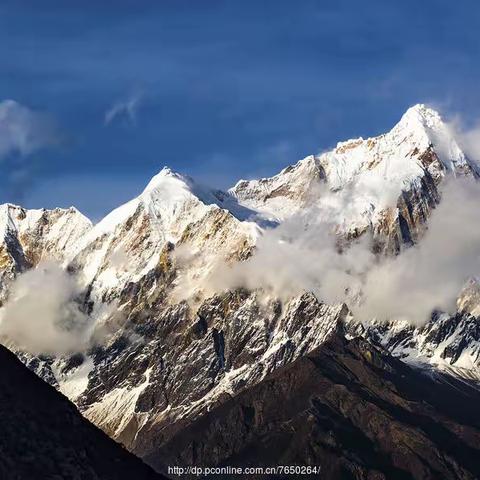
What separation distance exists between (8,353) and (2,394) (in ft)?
38.9

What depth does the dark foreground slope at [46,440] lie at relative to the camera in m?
170

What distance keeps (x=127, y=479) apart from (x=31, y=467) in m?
19.5

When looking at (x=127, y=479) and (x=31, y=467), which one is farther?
(x=127, y=479)

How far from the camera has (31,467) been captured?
169 m

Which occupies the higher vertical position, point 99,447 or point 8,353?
point 8,353

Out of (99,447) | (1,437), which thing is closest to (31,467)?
(1,437)

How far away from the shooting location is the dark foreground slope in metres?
170

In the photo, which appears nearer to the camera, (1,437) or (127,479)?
(1,437)

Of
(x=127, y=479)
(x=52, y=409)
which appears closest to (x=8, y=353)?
(x=52, y=409)

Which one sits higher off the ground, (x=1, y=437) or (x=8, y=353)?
(x=8, y=353)

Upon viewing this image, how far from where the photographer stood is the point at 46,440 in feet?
580

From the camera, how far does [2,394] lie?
7146 inches

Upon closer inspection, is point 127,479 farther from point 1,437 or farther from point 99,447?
point 1,437

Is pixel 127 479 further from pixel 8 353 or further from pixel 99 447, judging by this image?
pixel 8 353
